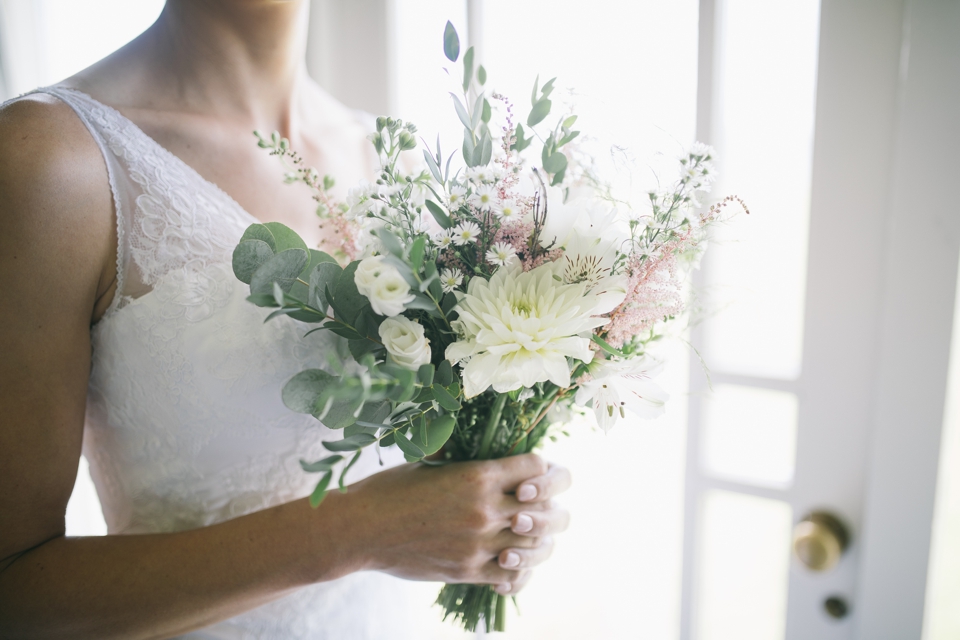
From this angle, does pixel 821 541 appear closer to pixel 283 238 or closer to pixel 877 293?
pixel 877 293

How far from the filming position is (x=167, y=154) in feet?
2.50

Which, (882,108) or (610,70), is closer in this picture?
(882,108)

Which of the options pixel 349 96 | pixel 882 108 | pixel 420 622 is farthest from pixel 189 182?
pixel 882 108

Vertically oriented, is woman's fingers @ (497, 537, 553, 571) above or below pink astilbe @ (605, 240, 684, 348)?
below

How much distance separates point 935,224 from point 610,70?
0.56m

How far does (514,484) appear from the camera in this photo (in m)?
0.73

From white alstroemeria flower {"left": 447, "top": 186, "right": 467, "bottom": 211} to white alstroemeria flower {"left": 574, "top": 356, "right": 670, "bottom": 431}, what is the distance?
0.67ft

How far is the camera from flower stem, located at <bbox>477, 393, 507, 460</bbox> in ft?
2.12

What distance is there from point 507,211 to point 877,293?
0.65 metres

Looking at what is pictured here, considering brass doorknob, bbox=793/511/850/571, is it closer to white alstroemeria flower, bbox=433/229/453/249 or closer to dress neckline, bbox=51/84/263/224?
white alstroemeria flower, bbox=433/229/453/249

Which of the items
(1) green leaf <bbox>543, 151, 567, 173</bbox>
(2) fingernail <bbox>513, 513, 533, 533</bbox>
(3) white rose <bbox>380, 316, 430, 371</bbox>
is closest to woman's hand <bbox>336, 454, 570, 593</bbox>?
(2) fingernail <bbox>513, 513, 533, 533</bbox>

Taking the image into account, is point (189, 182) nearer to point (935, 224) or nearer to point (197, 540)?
point (197, 540)

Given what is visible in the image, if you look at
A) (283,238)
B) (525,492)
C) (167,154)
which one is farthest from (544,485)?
(167,154)

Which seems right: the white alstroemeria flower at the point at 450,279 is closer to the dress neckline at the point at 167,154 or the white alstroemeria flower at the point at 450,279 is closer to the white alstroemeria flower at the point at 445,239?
the white alstroemeria flower at the point at 445,239
